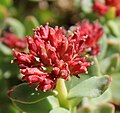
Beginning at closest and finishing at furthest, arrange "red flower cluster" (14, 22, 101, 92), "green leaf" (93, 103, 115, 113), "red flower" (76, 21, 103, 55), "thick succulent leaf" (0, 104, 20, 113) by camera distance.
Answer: "red flower cluster" (14, 22, 101, 92), "green leaf" (93, 103, 115, 113), "red flower" (76, 21, 103, 55), "thick succulent leaf" (0, 104, 20, 113)

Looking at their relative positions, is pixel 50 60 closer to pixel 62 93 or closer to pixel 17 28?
pixel 62 93

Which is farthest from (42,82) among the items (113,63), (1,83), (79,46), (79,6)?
(79,6)

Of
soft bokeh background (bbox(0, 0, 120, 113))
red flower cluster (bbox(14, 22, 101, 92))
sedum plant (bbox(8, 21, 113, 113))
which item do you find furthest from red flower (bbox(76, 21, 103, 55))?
red flower cluster (bbox(14, 22, 101, 92))

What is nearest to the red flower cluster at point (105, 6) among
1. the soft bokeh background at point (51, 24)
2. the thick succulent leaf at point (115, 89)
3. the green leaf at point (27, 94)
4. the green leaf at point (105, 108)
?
the soft bokeh background at point (51, 24)

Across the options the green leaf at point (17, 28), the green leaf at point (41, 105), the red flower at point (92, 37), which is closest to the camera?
the green leaf at point (41, 105)

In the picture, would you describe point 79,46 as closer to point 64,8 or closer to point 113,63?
point 113,63

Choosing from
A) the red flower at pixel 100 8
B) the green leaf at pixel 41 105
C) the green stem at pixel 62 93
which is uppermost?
the red flower at pixel 100 8

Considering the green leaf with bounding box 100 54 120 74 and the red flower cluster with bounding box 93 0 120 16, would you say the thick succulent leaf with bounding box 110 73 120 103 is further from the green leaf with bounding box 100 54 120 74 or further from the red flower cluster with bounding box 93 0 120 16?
the red flower cluster with bounding box 93 0 120 16

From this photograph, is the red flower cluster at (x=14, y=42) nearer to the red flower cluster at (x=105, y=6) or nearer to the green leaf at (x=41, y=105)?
the red flower cluster at (x=105, y=6)
